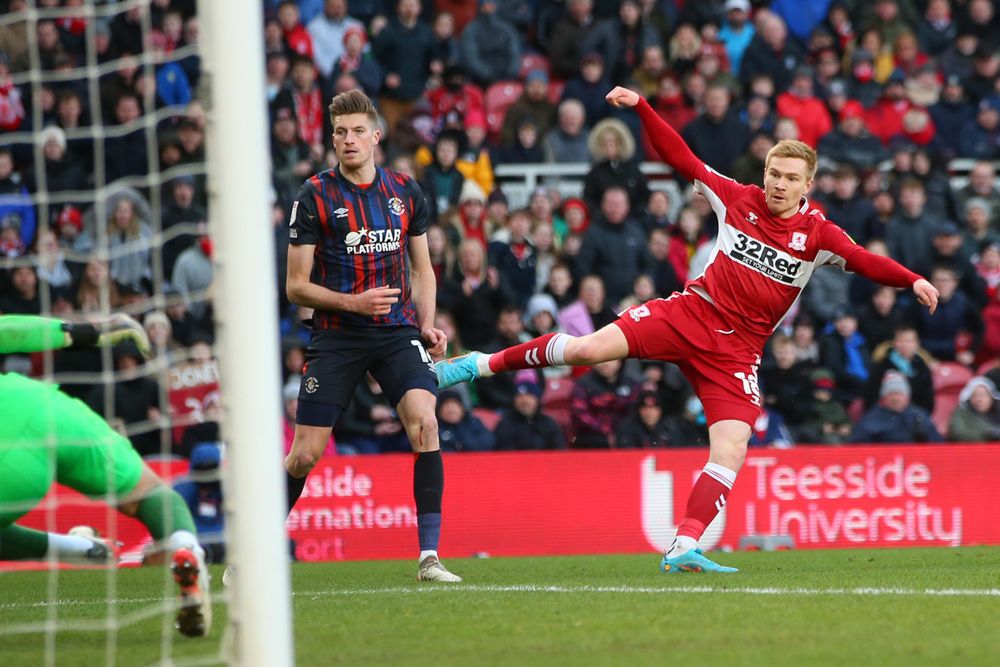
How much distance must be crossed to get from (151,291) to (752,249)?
6.86 metres

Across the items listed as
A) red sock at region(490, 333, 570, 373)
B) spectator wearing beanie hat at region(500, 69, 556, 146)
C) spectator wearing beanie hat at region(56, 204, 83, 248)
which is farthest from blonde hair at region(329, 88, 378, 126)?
spectator wearing beanie hat at region(500, 69, 556, 146)

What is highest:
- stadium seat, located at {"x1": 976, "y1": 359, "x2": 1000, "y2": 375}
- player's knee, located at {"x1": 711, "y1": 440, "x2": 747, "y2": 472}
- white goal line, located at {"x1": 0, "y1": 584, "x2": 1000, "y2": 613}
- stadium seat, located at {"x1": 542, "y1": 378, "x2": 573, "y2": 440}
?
stadium seat, located at {"x1": 976, "y1": 359, "x2": 1000, "y2": 375}

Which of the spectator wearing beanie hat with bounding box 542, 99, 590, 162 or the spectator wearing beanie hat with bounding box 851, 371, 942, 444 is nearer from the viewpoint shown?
the spectator wearing beanie hat with bounding box 851, 371, 942, 444

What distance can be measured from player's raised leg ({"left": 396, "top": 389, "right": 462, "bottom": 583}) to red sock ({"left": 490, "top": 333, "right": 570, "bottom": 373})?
0.82 m

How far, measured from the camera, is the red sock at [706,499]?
8.47 metres

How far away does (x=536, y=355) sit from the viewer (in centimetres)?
905

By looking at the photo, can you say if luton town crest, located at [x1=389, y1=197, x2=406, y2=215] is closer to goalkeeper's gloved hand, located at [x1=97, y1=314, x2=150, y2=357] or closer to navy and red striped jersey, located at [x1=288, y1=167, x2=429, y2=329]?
navy and red striped jersey, located at [x1=288, y1=167, x2=429, y2=329]

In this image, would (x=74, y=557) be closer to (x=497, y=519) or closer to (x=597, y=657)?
(x=597, y=657)

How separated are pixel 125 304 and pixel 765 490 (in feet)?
18.8

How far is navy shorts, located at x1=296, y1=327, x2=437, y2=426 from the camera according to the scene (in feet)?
27.7

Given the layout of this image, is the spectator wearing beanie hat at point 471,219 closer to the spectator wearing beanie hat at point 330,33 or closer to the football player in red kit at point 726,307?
the spectator wearing beanie hat at point 330,33

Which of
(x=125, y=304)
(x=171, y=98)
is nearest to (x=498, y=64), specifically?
(x=171, y=98)

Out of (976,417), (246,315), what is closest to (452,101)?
(976,417)

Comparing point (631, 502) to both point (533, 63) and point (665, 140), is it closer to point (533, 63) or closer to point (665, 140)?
point (665, 140)
